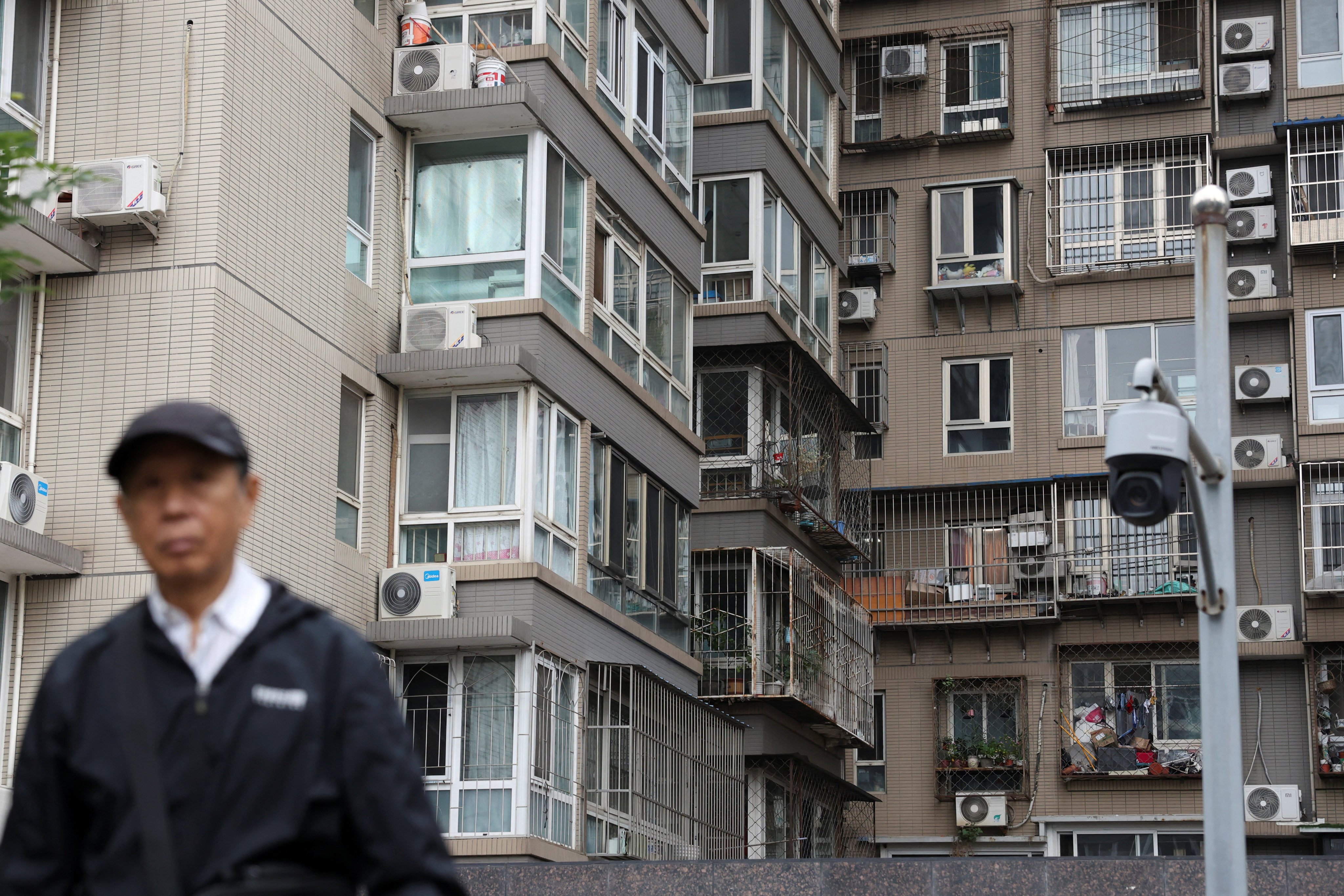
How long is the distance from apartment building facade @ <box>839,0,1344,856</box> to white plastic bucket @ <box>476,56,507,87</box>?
12430 mm

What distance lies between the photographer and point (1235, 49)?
31422 millimetres

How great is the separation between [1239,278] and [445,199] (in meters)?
15.2

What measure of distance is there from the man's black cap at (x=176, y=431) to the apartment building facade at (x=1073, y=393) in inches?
998

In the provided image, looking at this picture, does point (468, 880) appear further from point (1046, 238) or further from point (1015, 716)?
point (1046, 238)

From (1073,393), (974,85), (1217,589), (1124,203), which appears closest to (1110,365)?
(1073,393)

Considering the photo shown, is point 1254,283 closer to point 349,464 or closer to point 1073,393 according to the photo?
point 1073,393

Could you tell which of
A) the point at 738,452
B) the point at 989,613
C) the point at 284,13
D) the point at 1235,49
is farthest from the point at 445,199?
the point at 1235,49

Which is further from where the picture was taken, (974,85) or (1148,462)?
(974,85)

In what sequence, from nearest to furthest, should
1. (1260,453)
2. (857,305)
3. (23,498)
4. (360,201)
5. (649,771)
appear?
(23,498) < (360,201) < (649,771) < (1260,453) < (857,305)

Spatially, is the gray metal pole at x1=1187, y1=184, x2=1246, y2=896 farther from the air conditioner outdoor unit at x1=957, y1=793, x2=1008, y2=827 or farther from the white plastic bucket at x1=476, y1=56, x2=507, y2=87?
the air conditioner outdoor unit at x1=957, y1=793, x2=1008, y2=827

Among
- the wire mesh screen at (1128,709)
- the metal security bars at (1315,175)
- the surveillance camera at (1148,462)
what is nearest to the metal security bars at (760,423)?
the wire mesh screen at (1128,709)

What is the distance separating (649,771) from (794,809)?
588 centimetres

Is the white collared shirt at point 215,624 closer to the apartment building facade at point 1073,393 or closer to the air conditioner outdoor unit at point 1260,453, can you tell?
the apartment building facade at point 1073,393

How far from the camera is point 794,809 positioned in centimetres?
2572
